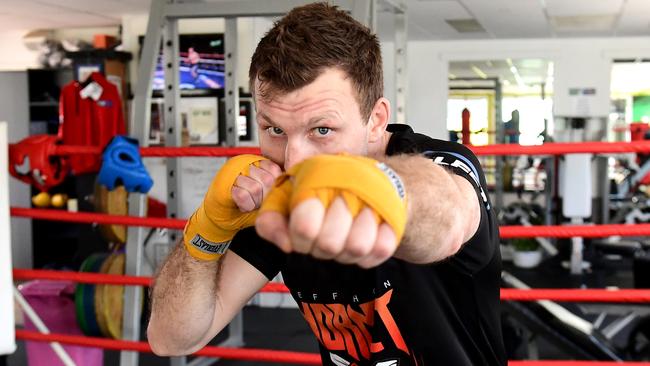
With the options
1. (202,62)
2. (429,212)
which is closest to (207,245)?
(429,212)

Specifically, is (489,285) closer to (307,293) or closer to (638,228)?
(307,293)

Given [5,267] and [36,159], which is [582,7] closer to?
[36,159]

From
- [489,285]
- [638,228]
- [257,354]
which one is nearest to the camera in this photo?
[489,285]

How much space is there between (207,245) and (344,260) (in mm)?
607

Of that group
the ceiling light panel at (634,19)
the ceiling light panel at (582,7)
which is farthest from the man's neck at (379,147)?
the ceiling light panel at (634,19)

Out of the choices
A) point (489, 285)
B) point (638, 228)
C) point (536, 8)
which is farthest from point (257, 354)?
point (536, 8)

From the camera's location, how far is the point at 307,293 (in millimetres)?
1226

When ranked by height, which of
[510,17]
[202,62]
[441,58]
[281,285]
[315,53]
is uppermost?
[510,17]

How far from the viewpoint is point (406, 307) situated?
1142 mm

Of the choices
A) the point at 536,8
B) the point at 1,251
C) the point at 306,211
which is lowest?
the point at 1,251

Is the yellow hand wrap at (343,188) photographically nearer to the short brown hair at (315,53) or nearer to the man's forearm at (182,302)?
the short brown hair at (315,53)

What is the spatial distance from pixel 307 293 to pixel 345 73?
0.42 m

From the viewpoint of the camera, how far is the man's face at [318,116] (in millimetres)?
996

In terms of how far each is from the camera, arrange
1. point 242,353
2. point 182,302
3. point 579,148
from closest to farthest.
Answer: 1. point 182,302
2. point 579,148
3. point 242,353
